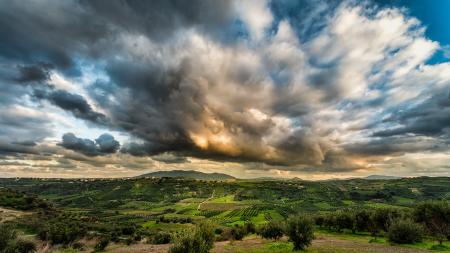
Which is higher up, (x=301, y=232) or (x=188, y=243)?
(x=188, y=243)

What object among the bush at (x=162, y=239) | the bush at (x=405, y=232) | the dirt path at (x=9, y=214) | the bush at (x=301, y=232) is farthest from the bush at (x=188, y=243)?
the dirt path at (x=9, y=214)

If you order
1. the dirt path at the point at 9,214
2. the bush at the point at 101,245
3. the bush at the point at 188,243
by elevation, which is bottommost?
the bush at the point at 101,245

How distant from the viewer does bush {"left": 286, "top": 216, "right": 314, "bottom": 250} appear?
6007 cm

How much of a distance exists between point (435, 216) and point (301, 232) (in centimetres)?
4448

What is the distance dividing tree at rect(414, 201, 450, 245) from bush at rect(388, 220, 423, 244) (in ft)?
23.7

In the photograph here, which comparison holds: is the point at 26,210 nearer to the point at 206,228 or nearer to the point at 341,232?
the point at 206,228

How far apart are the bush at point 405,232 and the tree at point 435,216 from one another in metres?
7.22

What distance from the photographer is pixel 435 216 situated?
7581cm

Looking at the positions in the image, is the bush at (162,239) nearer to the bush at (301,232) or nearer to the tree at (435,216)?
the bush at (301,232)

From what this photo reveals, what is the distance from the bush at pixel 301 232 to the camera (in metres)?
60.1

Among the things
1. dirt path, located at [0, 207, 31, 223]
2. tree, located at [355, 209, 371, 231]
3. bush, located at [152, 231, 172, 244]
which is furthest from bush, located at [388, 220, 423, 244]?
dirt path, located at [0, 207, 31, 223]

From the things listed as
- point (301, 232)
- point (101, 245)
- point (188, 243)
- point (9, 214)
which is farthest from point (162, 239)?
point (9, 214)

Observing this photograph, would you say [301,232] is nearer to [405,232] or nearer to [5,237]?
[405,232]

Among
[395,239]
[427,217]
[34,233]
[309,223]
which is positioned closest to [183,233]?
[309,223]
